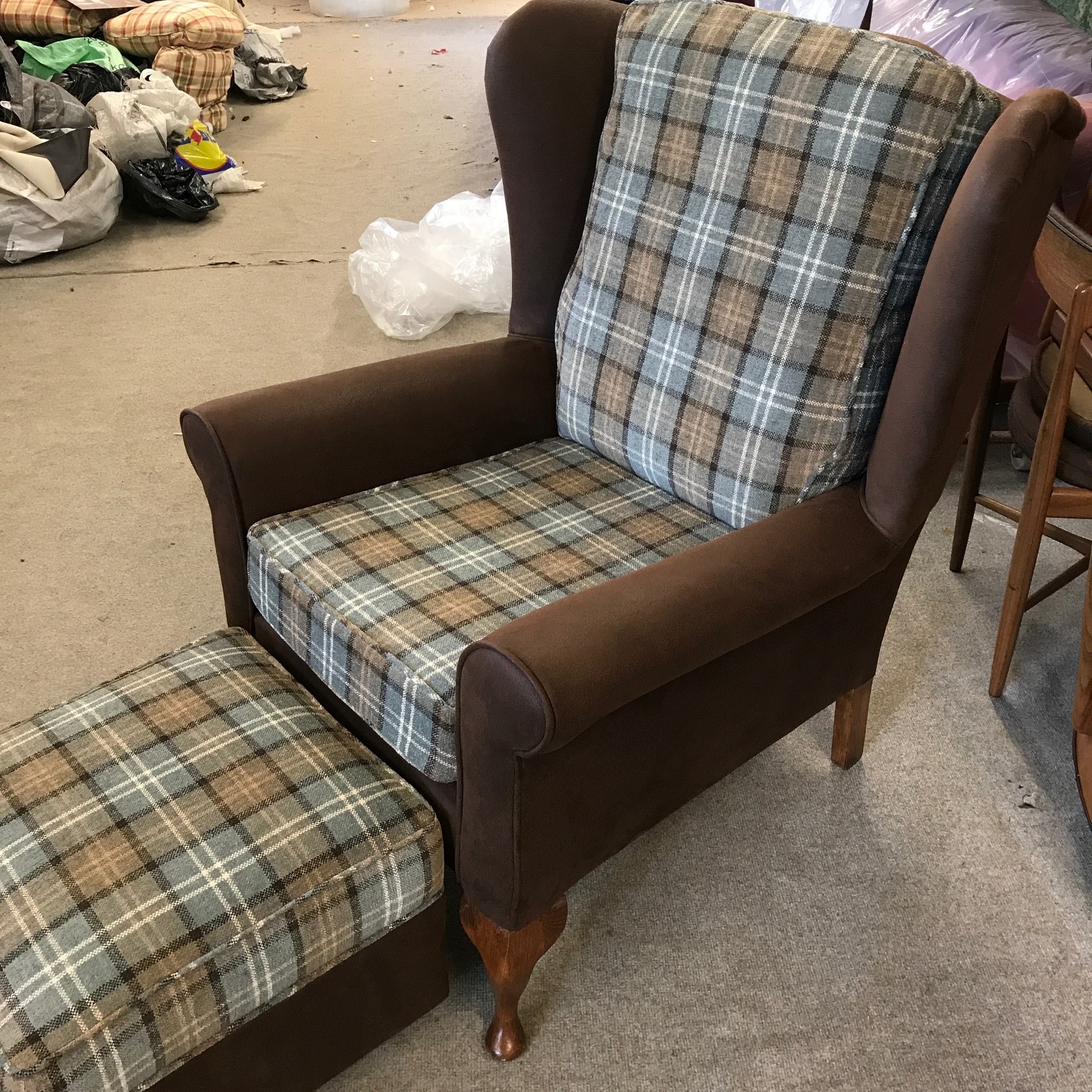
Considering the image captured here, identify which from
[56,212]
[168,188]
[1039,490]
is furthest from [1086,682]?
[168,188]

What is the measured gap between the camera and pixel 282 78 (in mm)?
4887

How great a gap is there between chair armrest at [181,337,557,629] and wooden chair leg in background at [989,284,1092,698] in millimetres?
761

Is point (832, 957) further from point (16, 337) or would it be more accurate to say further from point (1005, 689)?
point (16, 337)

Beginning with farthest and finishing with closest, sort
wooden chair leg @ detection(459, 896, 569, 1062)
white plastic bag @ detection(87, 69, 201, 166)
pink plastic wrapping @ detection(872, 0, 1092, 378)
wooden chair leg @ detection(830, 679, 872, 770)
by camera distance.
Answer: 1. white plastic bag @ detection(87, 69, 201, 166)
2. pink plastic wrapping @ detection(872, 0, 1092, 378)
3. wooden chair leg @ detection(830, 679, 872, 770)
4. wooden chair leg @ detection(459, 896, 569, 1062)

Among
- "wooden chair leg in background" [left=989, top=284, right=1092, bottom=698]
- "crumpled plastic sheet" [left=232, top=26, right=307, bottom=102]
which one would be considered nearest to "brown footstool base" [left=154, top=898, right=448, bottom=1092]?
"wooden chair leg in background" [left=989, top=284, right=1092, bottom=698]

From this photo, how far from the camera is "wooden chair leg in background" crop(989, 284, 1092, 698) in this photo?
4.88 ft

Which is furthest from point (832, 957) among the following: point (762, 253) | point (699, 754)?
point (762, 253)

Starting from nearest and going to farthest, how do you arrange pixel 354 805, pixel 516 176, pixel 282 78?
1. pixel 354 805
2. pixel 516 176
3. pixel 282 78

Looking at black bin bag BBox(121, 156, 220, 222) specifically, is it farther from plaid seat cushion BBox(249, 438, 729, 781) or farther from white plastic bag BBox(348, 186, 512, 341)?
plaid seat cushion BBox(249, 438, 729, 781)

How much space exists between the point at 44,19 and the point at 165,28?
1.57ft

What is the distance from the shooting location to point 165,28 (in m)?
→ 4.03

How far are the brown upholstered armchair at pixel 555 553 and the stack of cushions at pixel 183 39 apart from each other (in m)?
3.08

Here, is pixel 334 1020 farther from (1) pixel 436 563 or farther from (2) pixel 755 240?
(2) pixel 755 240

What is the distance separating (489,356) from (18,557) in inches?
43.3
